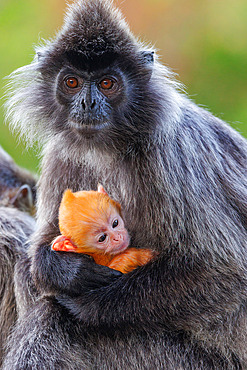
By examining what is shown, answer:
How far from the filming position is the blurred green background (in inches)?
425

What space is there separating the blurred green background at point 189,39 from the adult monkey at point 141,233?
234 inches

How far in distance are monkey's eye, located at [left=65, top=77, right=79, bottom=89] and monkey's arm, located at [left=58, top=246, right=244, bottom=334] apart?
1.30 m

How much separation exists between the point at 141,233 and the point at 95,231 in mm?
334

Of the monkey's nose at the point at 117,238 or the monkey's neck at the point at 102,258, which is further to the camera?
the monkey's neck at the point at 102,258

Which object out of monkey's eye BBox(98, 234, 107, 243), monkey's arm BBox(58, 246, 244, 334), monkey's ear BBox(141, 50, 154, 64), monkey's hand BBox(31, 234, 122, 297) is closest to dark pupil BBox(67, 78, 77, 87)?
monkey's ear BBox(141, 50, 154, 64)

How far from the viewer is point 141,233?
458 cm

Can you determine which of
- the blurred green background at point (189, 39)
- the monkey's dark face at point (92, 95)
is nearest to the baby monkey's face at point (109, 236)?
the monkey's dark face at point (92, 95)

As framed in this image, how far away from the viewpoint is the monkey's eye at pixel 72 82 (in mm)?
4457

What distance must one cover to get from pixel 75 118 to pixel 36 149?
1.08m

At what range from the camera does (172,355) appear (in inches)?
167

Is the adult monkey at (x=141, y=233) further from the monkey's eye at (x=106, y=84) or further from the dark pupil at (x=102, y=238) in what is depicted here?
the dark pupil at (x=102, y=238)

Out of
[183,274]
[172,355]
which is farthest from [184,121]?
[172,355]

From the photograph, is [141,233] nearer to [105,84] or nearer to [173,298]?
[173,298]

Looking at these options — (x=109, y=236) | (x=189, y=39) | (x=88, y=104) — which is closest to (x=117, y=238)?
(x=109, y=236)
